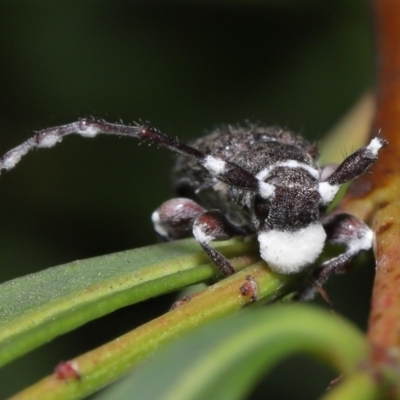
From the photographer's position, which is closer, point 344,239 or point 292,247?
point 292,247

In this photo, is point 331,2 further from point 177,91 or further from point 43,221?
point 43,221

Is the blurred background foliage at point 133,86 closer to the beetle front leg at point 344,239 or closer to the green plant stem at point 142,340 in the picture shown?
the beetle front leg at point 344,239

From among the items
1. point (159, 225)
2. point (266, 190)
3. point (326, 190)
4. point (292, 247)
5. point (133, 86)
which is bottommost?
point (292, 247)

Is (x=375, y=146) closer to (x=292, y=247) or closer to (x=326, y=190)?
(x=326, y=190)

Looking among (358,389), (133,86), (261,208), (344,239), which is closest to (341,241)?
(344,239)

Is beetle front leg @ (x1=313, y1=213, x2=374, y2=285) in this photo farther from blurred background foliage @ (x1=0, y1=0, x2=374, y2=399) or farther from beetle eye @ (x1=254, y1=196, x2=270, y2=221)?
blurred background foliage @ (x1=0, y1=0, x2=374, y2=399)

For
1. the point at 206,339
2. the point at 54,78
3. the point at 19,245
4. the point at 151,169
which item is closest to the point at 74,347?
the point at 19,245
